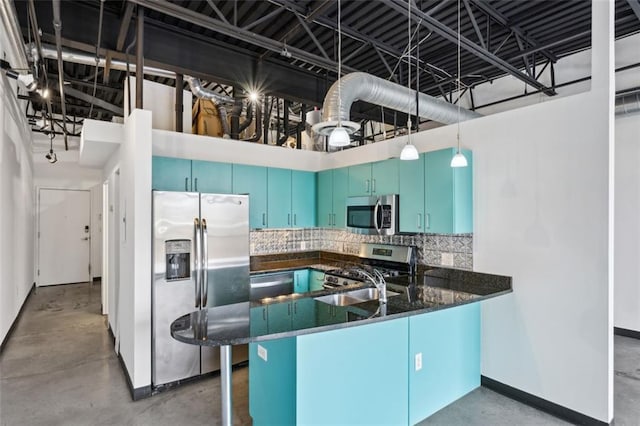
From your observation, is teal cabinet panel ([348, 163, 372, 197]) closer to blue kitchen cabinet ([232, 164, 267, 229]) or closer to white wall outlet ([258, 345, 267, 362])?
blue kitchen cabinet ([232, 164, 267, 229])

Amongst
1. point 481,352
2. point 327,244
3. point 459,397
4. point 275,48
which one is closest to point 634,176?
point 481,352

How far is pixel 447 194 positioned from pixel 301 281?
84.1 inches

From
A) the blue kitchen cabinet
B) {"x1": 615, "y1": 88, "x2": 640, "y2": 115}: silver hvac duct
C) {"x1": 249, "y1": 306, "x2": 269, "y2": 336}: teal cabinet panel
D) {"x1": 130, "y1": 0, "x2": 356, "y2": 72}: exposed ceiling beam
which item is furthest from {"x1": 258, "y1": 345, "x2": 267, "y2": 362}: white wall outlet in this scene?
{"x1": 615, "y1": 88, "x2": 640, "y2": 115}: silver hvac duct

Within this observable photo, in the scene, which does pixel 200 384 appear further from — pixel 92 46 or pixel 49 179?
pixel 49 179

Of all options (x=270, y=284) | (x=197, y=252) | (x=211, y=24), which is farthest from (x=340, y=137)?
(x=270, y=284)

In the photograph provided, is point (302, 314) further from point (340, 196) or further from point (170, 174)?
point (340, 196)


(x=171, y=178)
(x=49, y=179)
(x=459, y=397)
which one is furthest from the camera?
(x=49, y=179)

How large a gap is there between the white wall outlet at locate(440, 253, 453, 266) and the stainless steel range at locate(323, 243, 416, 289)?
0.33 m

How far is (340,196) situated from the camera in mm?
4406

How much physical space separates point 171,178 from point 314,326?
8.26ft

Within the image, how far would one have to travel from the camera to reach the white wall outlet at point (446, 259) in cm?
349

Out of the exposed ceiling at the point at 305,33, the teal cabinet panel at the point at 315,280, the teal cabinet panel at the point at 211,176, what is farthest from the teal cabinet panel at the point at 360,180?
the teal cabinet panel at the point at 211,176

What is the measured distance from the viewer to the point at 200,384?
3.23m

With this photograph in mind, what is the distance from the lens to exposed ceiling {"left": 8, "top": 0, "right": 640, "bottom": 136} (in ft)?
10.3
